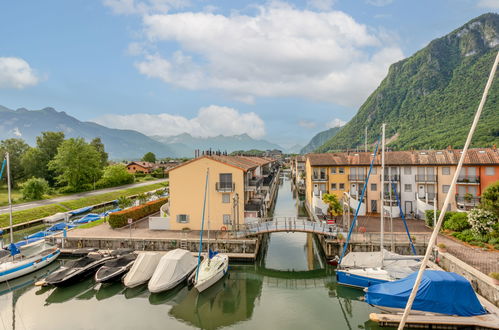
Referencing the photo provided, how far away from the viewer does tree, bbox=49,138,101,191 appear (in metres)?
76.4

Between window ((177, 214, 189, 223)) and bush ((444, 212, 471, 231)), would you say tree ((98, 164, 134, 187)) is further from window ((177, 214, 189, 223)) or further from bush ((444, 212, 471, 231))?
bush ((444, 212, 471, 231))

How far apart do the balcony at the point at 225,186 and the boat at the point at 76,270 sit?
13.5 metres

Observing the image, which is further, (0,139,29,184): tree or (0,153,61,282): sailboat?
(0,139,29,184): tree

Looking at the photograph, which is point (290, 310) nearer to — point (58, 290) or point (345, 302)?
point (345, 302)

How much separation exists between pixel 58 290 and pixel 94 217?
987 inches

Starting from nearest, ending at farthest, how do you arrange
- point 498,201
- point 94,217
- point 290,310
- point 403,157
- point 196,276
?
1. point 290,310
2. point 196,276
3. point 498,201
4. point 403,157
5. point 94,217

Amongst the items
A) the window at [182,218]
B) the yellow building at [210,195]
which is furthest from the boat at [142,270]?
the yellow building at [210,195]

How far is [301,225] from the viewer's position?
33.8 meters

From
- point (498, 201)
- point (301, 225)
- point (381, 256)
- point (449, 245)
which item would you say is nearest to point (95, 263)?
point (301, 225)

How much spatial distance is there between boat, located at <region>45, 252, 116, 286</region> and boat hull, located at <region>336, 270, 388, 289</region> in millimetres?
22485

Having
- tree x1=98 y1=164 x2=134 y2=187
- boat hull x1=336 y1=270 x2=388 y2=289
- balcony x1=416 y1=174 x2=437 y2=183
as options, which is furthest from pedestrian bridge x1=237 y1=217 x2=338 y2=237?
tree x1=98 y1=164 x2=134 y2=187

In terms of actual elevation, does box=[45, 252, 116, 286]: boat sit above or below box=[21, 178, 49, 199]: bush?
below

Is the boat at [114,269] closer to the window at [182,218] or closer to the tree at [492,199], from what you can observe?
the window at [182,218]

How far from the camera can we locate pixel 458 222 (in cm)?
3234
